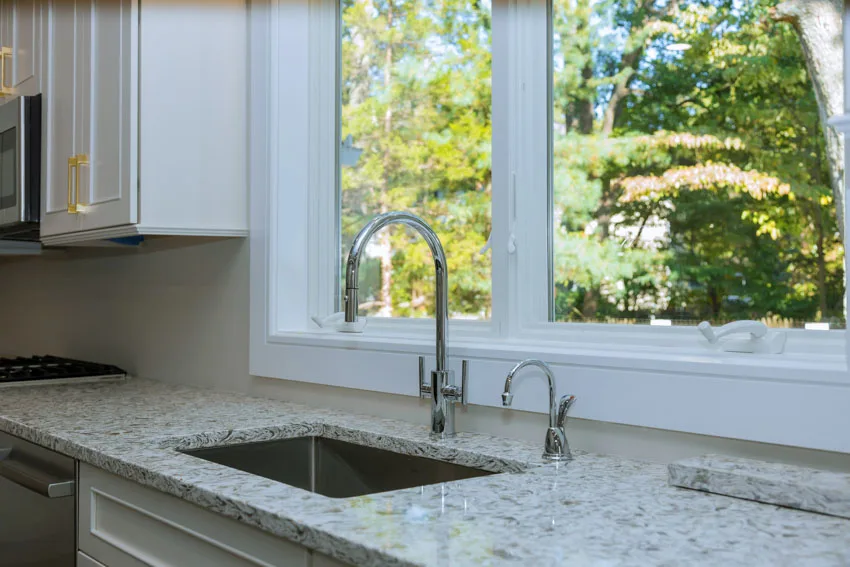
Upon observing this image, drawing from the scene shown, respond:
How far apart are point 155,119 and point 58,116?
0.54m

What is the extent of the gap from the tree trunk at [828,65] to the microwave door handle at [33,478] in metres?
1.46

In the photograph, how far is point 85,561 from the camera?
1.62 m

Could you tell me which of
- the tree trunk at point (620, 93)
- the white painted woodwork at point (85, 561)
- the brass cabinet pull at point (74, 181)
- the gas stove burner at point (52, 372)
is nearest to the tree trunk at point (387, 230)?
the tree trunk at point (620, 93)

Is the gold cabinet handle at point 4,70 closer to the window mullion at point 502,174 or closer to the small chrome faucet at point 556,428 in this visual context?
the window mullion at point 502,174

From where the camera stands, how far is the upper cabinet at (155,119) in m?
2.15

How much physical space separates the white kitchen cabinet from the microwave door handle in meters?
1.29

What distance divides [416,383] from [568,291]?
0.37 m

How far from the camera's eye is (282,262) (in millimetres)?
2277

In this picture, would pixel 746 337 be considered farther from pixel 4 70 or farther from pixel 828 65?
pixel 4 70

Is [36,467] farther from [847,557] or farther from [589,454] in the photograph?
[847,557]

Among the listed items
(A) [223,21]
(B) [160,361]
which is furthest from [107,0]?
(B) [160,361]

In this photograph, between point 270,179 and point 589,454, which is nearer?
point 589,454

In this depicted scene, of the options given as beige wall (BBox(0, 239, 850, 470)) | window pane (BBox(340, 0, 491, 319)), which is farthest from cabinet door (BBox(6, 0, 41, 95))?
window pane (BBox(340, 0, 491, 319))

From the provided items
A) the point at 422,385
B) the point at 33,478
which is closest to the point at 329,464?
the point at 422,385
